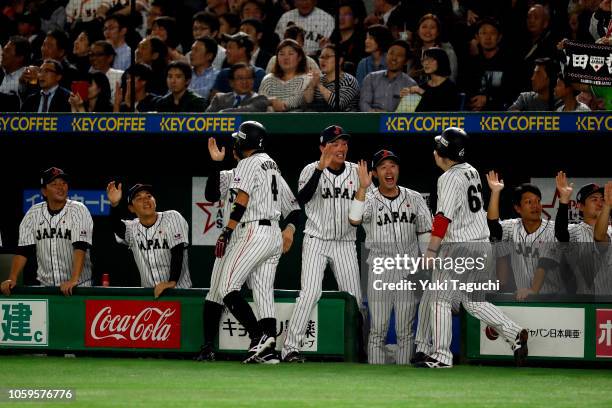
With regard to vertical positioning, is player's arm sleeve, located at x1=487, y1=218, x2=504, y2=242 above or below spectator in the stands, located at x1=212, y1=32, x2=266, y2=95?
below

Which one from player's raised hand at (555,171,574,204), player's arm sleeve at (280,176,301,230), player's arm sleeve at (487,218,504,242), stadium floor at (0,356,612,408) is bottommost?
stadium floor at (0,356,612,408)

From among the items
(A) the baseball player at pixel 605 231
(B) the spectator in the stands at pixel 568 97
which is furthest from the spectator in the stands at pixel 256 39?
(A) the baseball player at pixel 605 231

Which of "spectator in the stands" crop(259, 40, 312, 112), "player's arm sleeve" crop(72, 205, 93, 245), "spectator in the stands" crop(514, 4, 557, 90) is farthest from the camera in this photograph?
"spectator in the stands" crop(259, 40, 312, 112)

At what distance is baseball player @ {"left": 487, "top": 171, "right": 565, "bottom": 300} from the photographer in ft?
29.7

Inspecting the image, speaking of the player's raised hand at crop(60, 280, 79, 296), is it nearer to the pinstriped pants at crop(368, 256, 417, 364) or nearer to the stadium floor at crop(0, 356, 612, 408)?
the stadium floor at crop(0, 356, 612, 408)

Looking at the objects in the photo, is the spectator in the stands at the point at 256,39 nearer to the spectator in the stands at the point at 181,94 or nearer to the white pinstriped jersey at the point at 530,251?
the spectator in the stands at the point at 181,94

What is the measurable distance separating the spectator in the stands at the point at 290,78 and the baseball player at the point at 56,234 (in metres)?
2.13

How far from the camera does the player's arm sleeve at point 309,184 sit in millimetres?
8781

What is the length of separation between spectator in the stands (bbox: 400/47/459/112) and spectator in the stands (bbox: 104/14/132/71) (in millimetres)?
3623

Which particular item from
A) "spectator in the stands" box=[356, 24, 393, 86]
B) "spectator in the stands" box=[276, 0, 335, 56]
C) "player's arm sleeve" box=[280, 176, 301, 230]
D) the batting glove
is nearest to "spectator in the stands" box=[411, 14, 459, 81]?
"spectator in the stands" box=[356, 24, 393, 86]

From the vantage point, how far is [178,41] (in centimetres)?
1275

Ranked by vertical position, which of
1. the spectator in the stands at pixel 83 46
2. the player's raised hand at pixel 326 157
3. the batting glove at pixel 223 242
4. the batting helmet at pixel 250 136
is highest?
the spectator in the stands at pixel 83 46

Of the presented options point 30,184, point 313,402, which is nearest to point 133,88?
point 30,184

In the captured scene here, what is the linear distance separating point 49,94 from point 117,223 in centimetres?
250
